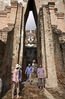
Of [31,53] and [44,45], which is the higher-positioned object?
[44,45]

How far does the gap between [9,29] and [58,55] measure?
4845 millimetres

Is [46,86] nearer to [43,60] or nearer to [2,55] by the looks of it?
[43,60]

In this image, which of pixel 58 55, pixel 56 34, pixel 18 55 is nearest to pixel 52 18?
pixel 56 34

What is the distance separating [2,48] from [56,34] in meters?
4.14

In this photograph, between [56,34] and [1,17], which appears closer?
[56,34]

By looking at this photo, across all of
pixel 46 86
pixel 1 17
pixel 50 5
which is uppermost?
pixel 50 5

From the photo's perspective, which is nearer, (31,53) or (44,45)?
(44,45)

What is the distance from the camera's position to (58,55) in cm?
584

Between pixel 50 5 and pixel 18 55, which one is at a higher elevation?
pixel 50 5

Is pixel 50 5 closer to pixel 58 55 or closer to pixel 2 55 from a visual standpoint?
pixel 58 55

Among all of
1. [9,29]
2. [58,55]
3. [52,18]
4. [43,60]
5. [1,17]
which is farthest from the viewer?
[1,17]

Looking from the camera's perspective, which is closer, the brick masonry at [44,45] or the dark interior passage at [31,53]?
the brick masonry at [44,45]

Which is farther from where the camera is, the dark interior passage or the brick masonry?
the dark interior passage

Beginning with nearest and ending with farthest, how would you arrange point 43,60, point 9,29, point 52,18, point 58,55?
point 58,55
point 43,60
point 9,29
point 52,18
